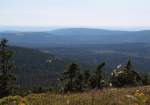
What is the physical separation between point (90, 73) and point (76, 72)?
1349cm

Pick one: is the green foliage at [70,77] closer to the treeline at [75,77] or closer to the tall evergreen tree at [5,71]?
the treeline at [75,77]

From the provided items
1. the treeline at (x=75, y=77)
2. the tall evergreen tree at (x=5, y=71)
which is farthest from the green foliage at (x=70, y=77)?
the tall evergreen tree at (x=5, y=71)

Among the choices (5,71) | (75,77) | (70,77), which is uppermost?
(5,71)

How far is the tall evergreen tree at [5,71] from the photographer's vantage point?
50.2 meters

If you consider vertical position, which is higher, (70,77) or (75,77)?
(70,77)

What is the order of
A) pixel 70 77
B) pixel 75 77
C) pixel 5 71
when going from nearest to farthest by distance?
pixel 5 71
pixel 70 77
pixel 75 77

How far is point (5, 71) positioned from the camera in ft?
169

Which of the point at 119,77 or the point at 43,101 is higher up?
the point at 43,101

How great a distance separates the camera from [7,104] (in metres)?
10.3

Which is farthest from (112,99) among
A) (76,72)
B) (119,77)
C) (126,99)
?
(76,72)

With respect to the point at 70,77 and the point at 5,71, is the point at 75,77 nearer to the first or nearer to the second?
the point at 70,77

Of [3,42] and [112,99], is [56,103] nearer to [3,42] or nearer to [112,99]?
[112,99]

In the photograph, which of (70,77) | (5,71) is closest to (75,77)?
(70,77)

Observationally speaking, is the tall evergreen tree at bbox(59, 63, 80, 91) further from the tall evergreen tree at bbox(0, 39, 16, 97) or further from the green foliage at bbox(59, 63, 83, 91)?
the tall evergreen tree at bbox(0, 39, 16, 97)
